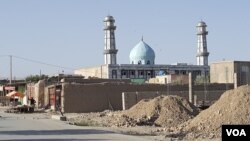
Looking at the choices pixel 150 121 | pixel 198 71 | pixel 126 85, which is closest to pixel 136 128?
pixel 150 121

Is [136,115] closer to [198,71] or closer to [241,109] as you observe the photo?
[241,109]

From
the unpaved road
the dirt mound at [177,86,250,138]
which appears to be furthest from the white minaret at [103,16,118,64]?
the dirt mound at [177,86,250,138]

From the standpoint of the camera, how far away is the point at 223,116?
79.3ft

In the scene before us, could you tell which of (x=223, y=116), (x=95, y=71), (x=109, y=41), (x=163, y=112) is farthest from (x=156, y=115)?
(x=109, y=41)

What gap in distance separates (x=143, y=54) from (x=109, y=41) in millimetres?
8063

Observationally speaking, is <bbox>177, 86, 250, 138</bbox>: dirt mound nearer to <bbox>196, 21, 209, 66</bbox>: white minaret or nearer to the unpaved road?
the unpaved road

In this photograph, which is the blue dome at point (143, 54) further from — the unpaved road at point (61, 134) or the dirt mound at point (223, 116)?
the dirt mound at point (223, 116)

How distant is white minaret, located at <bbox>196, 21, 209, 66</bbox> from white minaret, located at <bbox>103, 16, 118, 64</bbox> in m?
20.1

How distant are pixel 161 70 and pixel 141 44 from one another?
7.43 m

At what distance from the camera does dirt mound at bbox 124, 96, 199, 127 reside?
3212 cm

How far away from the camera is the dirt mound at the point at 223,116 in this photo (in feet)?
76.8

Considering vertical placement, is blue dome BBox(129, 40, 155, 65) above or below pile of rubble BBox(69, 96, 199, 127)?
above

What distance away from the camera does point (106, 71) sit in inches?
4257

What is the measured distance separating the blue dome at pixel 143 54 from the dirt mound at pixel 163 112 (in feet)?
239
